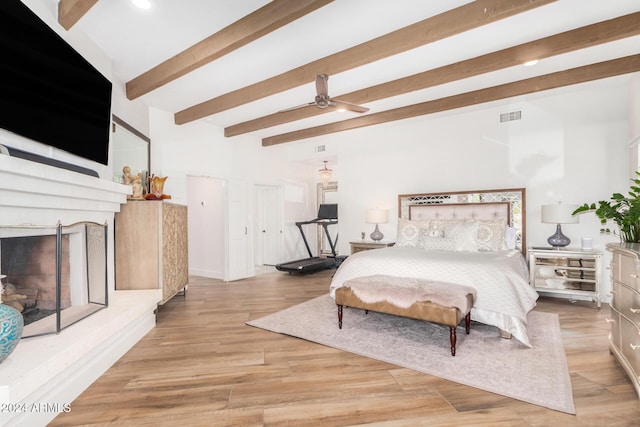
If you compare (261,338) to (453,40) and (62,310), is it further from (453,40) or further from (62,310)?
(453,40)

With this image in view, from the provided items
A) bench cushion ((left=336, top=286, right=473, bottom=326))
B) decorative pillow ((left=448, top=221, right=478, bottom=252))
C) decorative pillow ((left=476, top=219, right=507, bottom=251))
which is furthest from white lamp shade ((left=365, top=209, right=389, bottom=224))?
bench cushion ((left=336, top=286, right=473, bottom=326))

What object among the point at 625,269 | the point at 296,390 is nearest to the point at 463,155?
the point at 625,269

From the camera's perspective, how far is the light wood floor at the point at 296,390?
183 cm

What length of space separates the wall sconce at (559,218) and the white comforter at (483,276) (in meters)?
0.88

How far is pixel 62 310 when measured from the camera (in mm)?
2400

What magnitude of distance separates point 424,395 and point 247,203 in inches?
198

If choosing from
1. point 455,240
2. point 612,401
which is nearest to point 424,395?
point 612,401

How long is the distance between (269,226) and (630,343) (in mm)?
6217

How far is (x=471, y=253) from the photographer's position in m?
3.95

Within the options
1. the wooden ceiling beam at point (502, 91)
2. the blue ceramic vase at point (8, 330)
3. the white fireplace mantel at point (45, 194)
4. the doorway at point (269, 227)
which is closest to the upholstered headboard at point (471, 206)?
the wooden ceiling beam at point (502, 91)

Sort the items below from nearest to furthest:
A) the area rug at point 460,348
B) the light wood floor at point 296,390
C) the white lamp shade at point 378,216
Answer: the light wood floor at point 296,390, the area rug at point 460,348, the white lamp shade at point 378,216

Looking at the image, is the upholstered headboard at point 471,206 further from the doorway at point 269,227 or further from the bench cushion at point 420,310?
the doorway at point 269,227

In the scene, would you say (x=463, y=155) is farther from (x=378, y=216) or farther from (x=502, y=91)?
(x=378, y=216)

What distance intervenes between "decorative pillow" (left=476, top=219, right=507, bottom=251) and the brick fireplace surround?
4.13 meters
